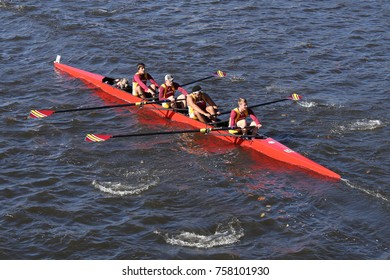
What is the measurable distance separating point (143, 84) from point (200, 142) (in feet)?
13.2

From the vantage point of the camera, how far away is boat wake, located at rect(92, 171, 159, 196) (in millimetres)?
21016

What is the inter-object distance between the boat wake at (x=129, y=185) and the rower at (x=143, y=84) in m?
5.92

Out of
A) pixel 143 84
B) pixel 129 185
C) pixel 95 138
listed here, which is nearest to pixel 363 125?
pixel 143 84

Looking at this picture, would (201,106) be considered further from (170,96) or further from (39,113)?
(39,113)

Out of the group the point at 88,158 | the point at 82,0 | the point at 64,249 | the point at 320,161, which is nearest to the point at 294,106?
the point at 320,161

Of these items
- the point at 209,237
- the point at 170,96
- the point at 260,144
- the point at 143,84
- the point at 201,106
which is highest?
the point at 143,84

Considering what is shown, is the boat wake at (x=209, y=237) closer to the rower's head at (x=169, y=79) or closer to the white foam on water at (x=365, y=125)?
the white foam on water at (x=365, y=125)

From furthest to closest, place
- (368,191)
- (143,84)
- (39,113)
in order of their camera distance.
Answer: (143,84) → (39,113) → (368,191)

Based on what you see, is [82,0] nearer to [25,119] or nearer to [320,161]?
[25,119]

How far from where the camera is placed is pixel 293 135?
2480cm

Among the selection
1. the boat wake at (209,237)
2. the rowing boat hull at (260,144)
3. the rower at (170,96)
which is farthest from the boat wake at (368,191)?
the rower at (170,96)

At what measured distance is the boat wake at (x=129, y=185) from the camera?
2102cm

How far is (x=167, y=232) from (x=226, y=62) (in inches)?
592

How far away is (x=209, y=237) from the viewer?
60.7ft
